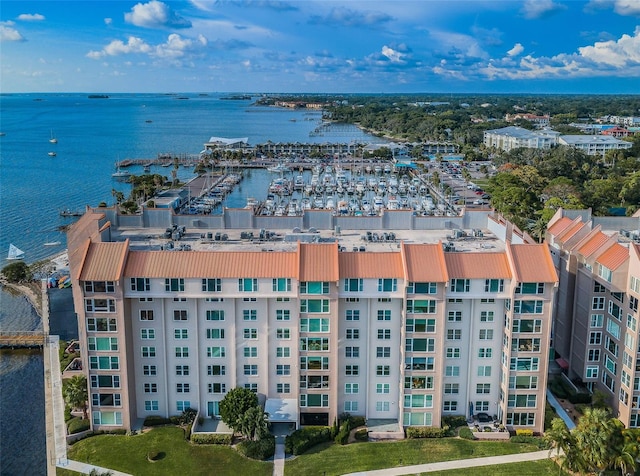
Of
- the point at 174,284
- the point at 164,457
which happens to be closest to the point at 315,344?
the point at 174,284

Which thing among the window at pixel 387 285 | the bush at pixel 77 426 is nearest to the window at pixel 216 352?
the bush at pixel 77 426

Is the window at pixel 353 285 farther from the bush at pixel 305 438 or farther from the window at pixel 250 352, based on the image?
the bush at pixel 305 438

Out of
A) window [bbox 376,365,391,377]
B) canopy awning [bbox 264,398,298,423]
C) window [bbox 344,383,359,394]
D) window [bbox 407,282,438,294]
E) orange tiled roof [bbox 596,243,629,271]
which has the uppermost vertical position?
orange tiled roof [bbox 596,243,629,271]

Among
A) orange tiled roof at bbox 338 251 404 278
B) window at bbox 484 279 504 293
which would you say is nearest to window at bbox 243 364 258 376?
orange tiled roof at bbox 338 251 404 278

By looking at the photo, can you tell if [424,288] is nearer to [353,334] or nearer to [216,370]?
[353,334]

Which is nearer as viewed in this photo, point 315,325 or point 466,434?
point 315,325

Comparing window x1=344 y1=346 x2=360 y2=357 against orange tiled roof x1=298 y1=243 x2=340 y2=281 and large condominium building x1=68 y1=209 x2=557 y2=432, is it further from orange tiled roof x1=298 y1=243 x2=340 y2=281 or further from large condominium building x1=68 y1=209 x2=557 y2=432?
orange tiled roof x1=298 y1=243 x2=340 y2=281
